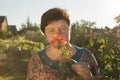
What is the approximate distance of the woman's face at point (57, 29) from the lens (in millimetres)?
3711

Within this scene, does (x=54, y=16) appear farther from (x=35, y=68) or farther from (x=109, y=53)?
(x=109, y=53)

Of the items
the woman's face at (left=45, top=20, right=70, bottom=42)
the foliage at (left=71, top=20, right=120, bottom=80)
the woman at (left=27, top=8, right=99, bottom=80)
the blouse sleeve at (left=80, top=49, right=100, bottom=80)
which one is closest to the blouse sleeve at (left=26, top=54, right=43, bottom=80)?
the woman at (left=27, top=8, right=99, bottom=80)

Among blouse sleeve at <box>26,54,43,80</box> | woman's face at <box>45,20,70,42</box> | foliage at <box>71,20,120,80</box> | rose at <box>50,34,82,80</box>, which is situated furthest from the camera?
foliage at <box>71,20,120,80</box>

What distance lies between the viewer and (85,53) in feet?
12.9

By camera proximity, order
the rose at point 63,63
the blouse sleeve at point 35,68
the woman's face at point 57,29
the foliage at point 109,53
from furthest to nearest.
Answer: the foliage at point 109,53 → the blouse sleeve at point 35,68 → the woman's face at point 57,29 → the rose at point 63,63

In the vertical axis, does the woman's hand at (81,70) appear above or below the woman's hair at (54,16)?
below

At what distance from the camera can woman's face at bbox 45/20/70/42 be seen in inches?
146

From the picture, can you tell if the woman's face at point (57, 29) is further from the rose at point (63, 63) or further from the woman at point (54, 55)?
the rose at point (63, 63)

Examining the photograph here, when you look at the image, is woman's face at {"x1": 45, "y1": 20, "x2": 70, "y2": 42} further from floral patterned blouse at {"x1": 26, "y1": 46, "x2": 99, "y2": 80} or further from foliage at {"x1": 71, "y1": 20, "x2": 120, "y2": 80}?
foliage at {"x1": 71, "y1": 20, "x2": 120, "y2": 80}

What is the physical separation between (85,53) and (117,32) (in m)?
1.54

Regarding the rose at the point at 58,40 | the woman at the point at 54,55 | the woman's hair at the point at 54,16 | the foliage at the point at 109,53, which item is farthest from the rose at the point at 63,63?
the foliage at the point at 109,53

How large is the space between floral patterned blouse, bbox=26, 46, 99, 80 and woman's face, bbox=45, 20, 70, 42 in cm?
25

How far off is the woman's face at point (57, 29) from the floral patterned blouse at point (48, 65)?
253 millimetres

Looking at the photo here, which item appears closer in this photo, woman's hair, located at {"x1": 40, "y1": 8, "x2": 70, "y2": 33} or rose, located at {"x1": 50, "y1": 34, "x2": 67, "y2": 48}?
rose, located at {"x1": 50, "y1": 34, "x2": 67, "y2": 48}
